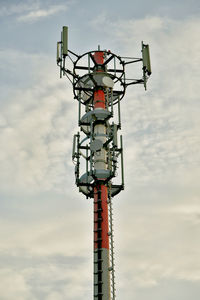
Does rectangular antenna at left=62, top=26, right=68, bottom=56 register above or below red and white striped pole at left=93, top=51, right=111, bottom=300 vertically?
above

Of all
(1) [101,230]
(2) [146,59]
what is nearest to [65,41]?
(2) [146,59]

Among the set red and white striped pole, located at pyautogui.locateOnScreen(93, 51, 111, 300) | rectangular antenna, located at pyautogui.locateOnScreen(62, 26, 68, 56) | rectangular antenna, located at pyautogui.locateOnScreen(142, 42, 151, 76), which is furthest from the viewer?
rectangular antenna, located at pyautogui.locateOnScreen(142, 42, 151, 76)

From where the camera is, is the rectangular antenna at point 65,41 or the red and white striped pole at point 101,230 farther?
the rectangular antenna at point 65,41

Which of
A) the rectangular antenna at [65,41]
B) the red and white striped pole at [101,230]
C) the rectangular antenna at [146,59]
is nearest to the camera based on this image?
the red and white striped pole at [101,230]

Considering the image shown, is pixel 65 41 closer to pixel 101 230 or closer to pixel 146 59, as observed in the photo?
pixel 146 59

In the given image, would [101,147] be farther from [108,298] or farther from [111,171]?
[108,298]

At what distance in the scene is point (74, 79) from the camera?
37219mm

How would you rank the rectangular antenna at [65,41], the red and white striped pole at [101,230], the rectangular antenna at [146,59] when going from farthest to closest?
the rectangular antenna at [146,59] < the rectangular antenna at [65,41] < the red and white striped pole at [101,230]

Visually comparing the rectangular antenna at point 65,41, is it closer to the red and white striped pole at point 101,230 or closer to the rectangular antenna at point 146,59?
the red and white striped pole at point 101,230

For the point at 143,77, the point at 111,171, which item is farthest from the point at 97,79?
the point at 111,171

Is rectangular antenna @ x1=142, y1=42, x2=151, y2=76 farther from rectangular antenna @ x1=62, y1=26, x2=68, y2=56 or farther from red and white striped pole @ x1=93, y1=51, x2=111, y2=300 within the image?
rectangular antenna @ x1=62, y1=26, x2=68, y2=56

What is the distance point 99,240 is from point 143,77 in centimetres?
1579

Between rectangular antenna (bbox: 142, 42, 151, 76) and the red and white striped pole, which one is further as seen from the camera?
rectangular antenna (bbox: 142, 42, 151, 76)

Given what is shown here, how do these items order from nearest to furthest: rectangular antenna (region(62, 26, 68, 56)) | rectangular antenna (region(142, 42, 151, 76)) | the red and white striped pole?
the red and white striped pole → rectangular antenna (region(62, 26, 68, 56)) → rectangular antenna (region(142, 42, 151, 76))
